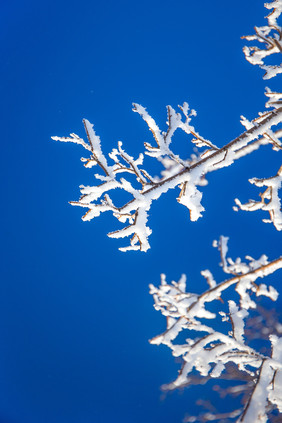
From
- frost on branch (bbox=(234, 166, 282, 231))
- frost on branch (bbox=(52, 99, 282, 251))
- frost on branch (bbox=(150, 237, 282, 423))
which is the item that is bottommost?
frost on branch (bbox=(150, 237, 282, 423))

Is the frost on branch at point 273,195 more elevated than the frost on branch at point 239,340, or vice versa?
the frost on branch at point 273,195

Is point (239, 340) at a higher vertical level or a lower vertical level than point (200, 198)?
lower

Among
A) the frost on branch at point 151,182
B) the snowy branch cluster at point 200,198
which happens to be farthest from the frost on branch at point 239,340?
the frost on branch at point 151,182

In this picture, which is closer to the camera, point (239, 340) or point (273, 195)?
point (273, 195)

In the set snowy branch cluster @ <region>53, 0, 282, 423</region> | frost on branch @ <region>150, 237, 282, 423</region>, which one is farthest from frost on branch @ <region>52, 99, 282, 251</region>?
frost on branch @ <region>150, 237, 282, 423</region>

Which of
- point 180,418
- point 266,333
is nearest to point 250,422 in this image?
point 266,333

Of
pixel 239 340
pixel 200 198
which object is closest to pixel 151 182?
pixel 200 198

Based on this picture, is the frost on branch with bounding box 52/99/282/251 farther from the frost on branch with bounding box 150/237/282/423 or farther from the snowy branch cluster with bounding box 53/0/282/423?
the frost on branch with bounding box 150/237/282/423

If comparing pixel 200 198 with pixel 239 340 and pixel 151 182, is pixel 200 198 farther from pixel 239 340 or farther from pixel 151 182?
pixel 239 340

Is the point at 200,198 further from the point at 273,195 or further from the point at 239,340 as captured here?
the point at 239,340

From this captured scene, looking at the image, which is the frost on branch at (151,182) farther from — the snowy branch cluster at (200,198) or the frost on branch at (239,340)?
the frost on branch at (239,340)

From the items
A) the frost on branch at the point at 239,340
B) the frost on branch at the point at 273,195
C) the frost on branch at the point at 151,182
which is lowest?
the frost on branch at the point at 239,340
